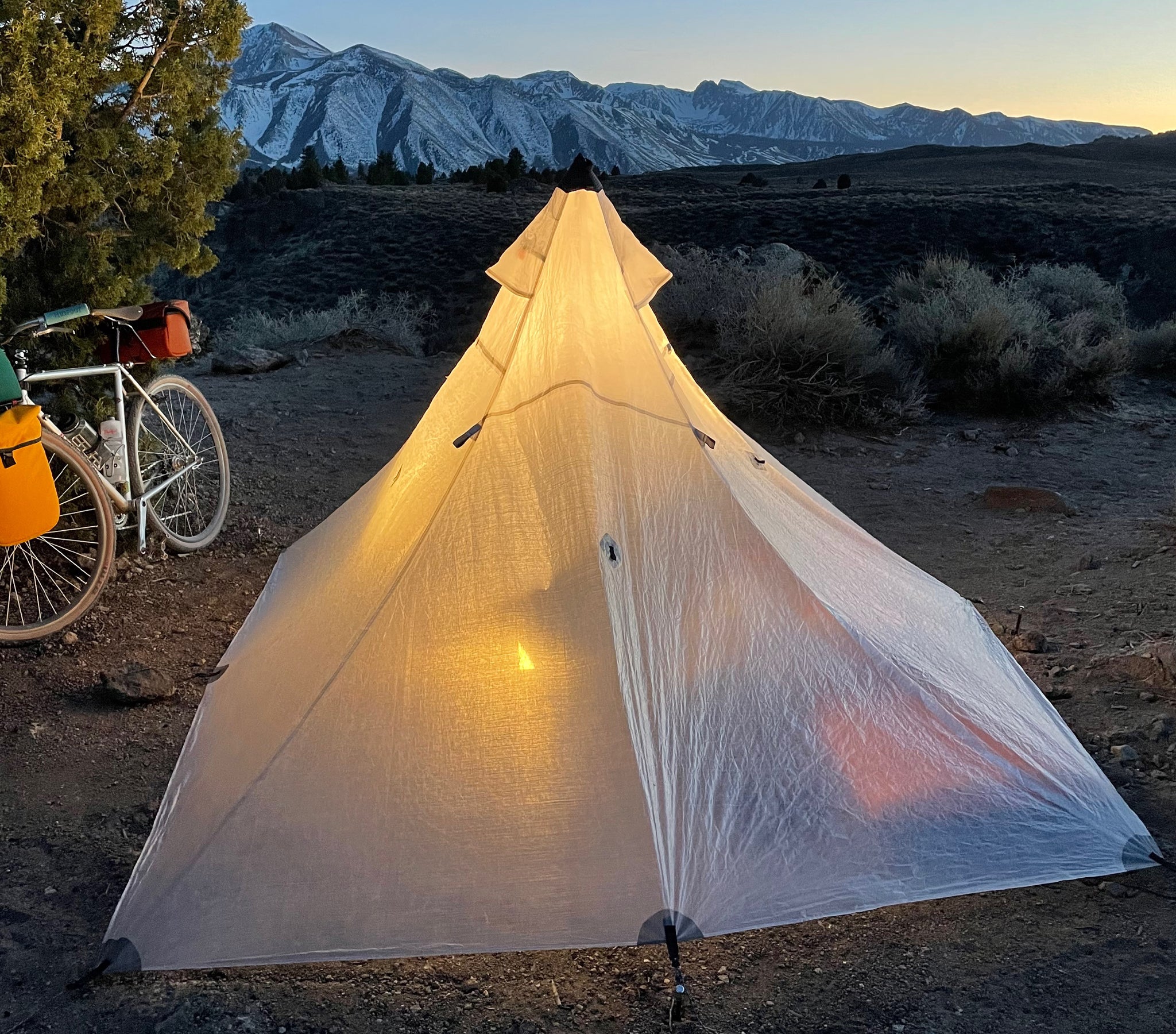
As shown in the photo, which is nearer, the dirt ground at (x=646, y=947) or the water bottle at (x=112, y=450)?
the dirt ground at (x=646, y=947)

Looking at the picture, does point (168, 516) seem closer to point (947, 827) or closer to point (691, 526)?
point (691, 526)

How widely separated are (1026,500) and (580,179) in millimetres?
4314

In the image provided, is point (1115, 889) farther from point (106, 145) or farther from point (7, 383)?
point (106, 145)

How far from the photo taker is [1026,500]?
6.38 metres

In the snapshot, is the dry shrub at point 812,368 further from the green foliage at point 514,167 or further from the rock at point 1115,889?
the green foliage at point 514,167

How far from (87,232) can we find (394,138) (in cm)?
17283

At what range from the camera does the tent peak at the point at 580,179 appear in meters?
3.32

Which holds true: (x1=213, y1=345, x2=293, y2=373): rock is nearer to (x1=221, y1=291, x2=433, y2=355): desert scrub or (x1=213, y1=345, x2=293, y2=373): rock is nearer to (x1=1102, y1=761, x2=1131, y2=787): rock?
(x1=221, y1=291, x2=433, y2=355): desert scrub

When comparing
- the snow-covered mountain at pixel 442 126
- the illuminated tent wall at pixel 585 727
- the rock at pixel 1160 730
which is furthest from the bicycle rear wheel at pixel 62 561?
the snow-covered mountain at pixel 442 126

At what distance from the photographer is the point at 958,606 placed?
12.7 feet

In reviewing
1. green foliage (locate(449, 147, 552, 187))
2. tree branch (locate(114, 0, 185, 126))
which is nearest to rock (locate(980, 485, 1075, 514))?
tree branch (locate(114, 0, 185, 126))

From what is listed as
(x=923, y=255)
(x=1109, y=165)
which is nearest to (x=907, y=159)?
(x=1109, y=165)

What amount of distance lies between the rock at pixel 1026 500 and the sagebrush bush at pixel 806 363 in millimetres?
2150

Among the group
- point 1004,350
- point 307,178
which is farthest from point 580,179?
point 307,178
